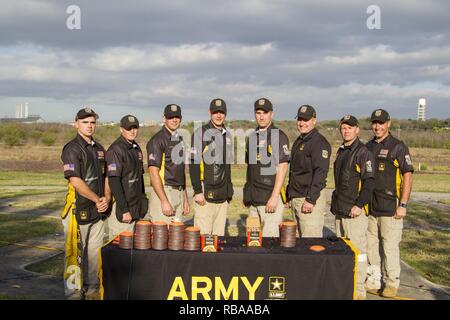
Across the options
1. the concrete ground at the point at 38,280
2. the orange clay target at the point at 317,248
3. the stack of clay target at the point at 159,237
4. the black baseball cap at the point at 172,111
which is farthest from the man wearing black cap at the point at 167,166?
the orange clay target at the point at 317,248

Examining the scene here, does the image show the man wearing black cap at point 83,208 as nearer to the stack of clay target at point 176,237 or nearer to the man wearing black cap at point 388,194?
the stack of clay target at point 176,237

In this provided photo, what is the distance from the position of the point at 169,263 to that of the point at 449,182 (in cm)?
2501

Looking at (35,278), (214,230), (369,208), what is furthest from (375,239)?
(35,278)

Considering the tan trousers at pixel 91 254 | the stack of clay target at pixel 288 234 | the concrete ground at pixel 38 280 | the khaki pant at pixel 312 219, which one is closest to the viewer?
the stack of clay target at pixel 288 234

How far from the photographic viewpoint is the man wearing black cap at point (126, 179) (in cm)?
654

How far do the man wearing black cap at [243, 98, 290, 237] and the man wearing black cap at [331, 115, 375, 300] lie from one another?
78 cm

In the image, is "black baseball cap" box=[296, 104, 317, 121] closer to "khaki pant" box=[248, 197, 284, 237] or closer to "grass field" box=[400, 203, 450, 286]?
"khaki pant" box=[248, 197, 284, 237]

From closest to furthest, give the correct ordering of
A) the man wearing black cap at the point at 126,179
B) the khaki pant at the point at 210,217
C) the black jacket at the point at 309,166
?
the man wearing black cap at the point at 126,179
the black jacket at the point at 309,166
the khaki pant at the point at 210,217

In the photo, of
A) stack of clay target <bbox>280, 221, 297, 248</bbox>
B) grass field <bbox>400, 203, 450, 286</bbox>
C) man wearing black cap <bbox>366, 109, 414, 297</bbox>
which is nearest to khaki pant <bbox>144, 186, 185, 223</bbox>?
stack of clay target <bbox>280, 221, 297, 248</bbox>

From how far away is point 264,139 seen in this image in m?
7.00

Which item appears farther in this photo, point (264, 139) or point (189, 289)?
point (264, 139)

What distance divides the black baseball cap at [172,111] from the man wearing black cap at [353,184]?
235cm

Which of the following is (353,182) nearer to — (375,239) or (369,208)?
(369,208)

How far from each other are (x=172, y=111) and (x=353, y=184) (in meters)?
2.78
